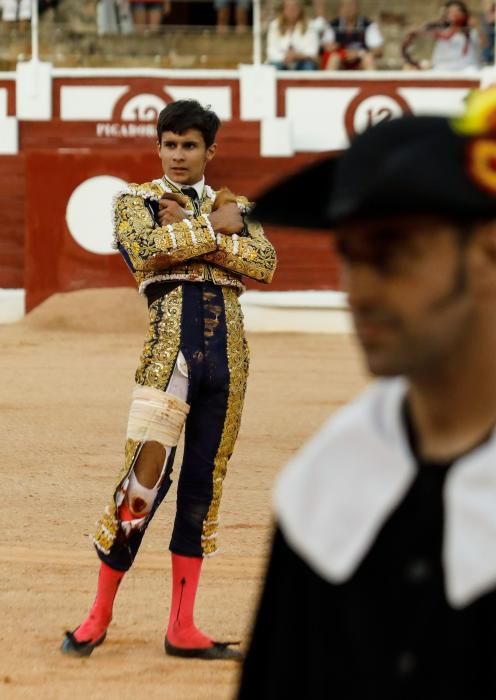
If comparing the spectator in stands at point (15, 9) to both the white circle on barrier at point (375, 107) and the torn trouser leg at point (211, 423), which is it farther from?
the torn trouser leg at point (211, 423)

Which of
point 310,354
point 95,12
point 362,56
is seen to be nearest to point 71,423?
point 310,354

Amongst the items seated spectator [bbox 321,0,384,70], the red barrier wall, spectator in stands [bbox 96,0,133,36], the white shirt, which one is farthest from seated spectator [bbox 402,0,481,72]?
the red barrier wall

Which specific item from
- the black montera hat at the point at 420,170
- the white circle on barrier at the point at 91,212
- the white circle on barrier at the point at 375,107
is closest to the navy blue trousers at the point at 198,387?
the black montera hat at the point at 420,170

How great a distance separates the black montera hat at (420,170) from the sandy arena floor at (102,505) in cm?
264

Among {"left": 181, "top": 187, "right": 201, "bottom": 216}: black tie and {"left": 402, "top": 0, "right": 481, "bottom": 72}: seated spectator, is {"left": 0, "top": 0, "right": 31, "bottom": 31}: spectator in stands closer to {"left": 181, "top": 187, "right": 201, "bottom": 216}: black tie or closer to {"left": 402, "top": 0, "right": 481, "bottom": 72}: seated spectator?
{"left": 402, "top": 0, "right": 481, "bottom": 72}: seated spectator

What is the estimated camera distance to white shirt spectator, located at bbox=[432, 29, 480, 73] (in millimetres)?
16078

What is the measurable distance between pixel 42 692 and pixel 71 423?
4.53 m

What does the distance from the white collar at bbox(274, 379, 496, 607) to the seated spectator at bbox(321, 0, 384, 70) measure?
48.2 ft

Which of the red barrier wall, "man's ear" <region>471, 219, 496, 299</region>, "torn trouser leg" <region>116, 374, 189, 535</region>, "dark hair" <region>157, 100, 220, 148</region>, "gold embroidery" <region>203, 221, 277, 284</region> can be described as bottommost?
the red barrier wall

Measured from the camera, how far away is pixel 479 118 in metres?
1.38

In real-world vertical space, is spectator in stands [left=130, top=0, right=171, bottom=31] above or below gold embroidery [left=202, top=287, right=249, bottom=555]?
below

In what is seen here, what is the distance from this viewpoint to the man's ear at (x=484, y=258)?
4.57 ft

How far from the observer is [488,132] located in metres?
1.38

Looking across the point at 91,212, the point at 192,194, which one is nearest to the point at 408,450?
the point at 192,194
